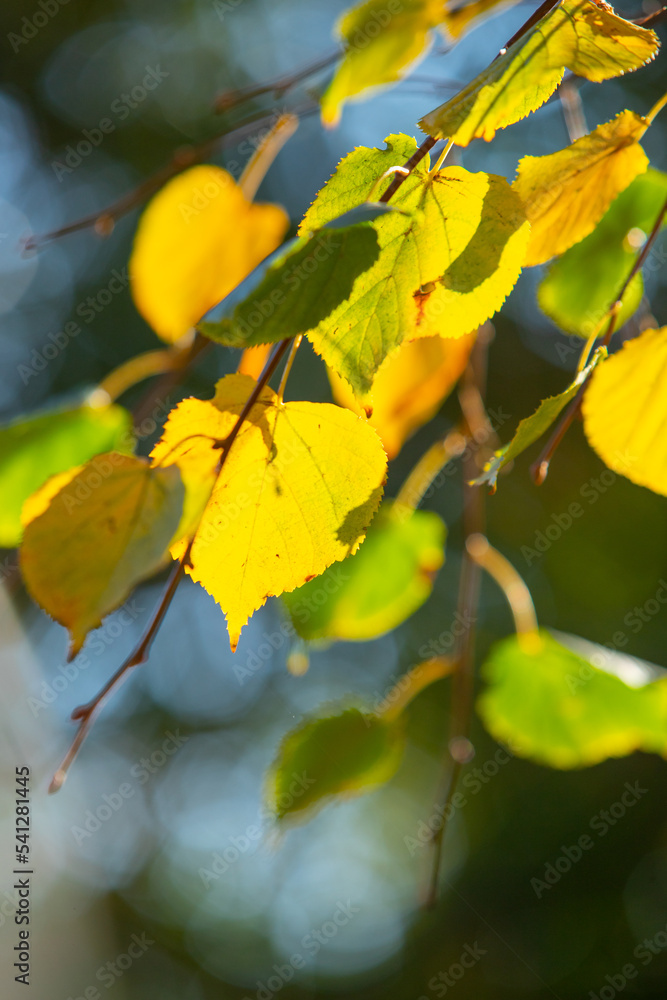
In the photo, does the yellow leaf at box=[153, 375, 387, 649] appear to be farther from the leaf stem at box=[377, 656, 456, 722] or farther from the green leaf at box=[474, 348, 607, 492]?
the leaf stem at box=[377, 656, 456, 722]

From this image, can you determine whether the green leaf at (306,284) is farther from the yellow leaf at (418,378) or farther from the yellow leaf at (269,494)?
the yellow leaf at (418,378)

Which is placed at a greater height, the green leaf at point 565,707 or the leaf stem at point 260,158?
the leaf stem at point 260,158

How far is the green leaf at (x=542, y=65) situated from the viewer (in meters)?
0.24

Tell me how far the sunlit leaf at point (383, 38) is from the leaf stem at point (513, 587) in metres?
0.39

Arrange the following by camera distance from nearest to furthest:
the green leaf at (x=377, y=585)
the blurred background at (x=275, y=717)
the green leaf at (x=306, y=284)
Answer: the green leaf at (x=306, y=284) → the green leaf at (x=377, y=585) → the blurred background at (x=275, y=717)

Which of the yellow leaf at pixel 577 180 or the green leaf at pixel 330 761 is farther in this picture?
the green leaf at pixel 330 761

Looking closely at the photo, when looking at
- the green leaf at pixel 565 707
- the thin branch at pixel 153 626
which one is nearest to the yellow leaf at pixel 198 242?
the thin branch at pixel 153 626

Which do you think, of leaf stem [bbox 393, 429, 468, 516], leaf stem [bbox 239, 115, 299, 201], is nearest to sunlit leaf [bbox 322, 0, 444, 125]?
leaf stem [bbox 239, 115, 299, 201]

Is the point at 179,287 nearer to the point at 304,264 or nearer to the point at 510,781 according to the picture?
the point at 304,264

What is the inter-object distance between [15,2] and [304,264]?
346cm

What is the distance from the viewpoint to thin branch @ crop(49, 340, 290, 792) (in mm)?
→ 282

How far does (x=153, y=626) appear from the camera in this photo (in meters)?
0.30

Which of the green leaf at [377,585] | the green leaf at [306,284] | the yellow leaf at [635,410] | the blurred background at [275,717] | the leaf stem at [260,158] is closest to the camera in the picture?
the green leaf at [306,284]

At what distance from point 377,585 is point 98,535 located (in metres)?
0.37
